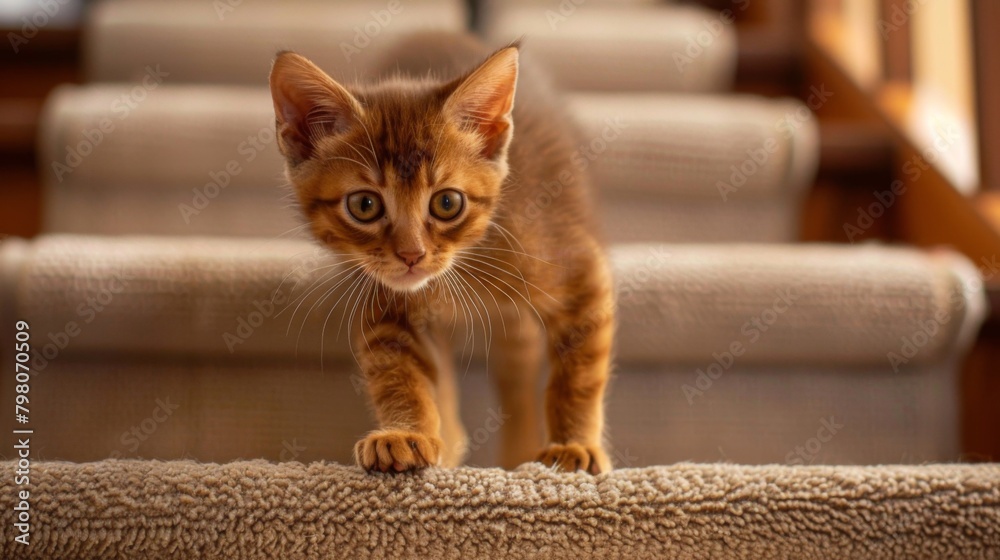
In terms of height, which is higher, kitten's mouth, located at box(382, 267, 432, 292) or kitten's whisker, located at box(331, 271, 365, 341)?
kitten's mouth, located at box(382, 267, 432, 292)

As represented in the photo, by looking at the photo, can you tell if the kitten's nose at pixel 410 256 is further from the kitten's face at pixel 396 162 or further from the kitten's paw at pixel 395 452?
the kitten's paw at pixel 395 452

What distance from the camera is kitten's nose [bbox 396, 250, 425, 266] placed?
2.78 feet

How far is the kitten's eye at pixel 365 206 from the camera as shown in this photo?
876mm

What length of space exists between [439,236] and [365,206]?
0.10 meters

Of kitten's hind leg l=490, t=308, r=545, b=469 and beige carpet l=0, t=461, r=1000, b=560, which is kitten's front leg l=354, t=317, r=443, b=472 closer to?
beige carpet l=0, t=461, r=1000, b=560

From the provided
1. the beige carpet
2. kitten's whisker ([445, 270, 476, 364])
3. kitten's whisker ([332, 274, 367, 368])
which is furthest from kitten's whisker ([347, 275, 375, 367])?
the beige carpet

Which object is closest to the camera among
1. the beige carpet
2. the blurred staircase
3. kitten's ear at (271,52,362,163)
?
the beige carpet

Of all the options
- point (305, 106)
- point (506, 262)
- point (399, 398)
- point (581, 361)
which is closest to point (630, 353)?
point (581, 361)

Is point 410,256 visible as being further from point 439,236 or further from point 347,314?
point 347,314

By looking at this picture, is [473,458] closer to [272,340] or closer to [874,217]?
[272,340]

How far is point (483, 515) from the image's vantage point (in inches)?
29.8

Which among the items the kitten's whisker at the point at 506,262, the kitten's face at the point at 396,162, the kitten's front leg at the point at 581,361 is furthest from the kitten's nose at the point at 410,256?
the kitten's front leg at the point at 581,361

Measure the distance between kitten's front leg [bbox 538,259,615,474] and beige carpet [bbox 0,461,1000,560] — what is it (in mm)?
186

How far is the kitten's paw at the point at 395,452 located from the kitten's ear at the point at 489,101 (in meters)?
0.38
